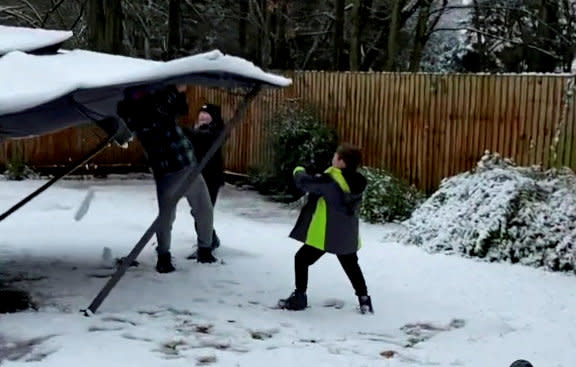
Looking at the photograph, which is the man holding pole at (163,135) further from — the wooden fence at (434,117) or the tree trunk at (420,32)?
the tree trunk at (420,32)

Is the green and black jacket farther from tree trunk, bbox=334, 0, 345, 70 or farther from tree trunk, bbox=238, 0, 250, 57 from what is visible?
tree trunk, bbox=238, 0, 250, 57

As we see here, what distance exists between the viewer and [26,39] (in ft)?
23.9

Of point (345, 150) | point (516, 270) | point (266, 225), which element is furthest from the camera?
point (266, 225)

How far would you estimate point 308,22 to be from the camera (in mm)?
25438

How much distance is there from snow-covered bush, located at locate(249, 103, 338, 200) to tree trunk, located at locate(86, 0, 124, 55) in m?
4.26

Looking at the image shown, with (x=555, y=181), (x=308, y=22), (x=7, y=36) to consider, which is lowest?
(x=555, y=181)

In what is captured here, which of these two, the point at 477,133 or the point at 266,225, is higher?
the point at 477,133

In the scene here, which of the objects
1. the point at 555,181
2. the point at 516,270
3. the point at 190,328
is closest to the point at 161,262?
A: the point at 190,328

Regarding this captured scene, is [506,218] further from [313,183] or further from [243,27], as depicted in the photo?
[243,27]

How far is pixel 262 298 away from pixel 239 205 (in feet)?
20.1

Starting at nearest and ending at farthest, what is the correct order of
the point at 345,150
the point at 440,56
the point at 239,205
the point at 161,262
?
the point at 345,150, the point at 161,262, the point at 239,205, the point at 440,56

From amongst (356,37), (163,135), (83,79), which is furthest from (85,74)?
(356,37)

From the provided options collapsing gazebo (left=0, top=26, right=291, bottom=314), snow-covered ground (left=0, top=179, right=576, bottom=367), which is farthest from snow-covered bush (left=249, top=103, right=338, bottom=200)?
collapsing gazebo (left=0, top=26, right=291, bottom=314)

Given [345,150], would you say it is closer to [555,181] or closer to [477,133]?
[555,181]
